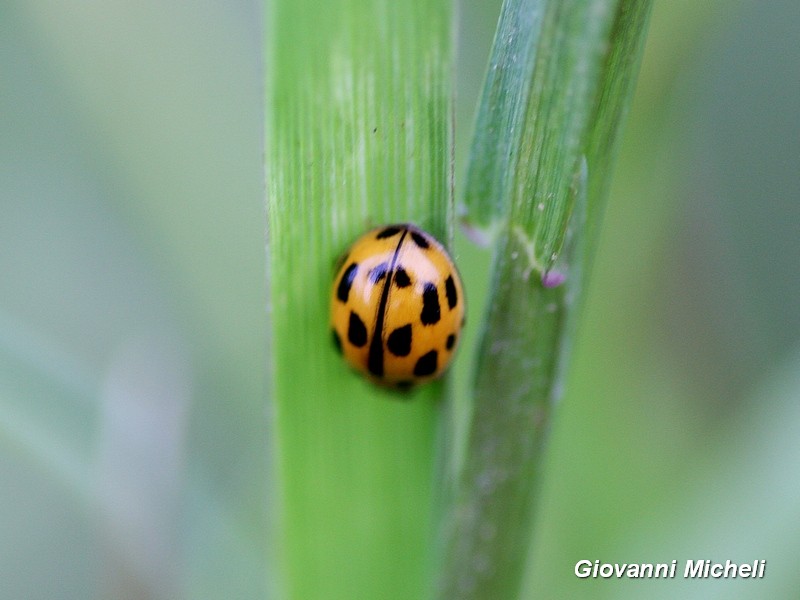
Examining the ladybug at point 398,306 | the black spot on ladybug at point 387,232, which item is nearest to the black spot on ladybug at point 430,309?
the ladybug at point 398,306

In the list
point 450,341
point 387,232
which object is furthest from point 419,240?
point 450,341

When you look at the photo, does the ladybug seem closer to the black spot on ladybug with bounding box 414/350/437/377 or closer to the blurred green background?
the black spot on ladybug with bounding box 414/350/437/377

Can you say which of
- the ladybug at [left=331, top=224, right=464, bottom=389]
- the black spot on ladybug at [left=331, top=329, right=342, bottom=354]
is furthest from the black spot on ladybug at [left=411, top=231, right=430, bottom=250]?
the black spot on ladybug at [left=331, top=329, right=342, bottom=354]

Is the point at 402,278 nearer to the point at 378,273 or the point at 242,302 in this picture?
the point at 378,273

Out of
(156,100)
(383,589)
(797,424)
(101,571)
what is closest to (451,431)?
(383,589)

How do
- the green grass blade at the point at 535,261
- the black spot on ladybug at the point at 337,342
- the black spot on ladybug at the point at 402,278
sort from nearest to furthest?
1. the green grass blade at the point at 535,261
2. the black spot on ladybug at the point at 337,342
3. the black spot on ladybug at the point at 402,278

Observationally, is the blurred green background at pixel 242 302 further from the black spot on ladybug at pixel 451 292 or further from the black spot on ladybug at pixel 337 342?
the black spot on ladybug at pixel 337 342

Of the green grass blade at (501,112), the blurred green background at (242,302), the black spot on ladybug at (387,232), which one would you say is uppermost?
the green grass blade at (501,112)
